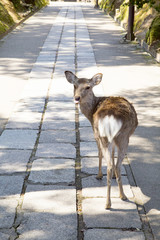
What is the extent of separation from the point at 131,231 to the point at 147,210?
423 mm

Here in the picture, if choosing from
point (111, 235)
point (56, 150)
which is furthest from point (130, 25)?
point (111, 235)

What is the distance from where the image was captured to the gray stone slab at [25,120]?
18.2ft

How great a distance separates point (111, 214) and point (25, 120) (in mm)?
2895

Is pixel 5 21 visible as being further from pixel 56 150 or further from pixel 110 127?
pixel 110 127

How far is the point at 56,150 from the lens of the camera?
15.5ft

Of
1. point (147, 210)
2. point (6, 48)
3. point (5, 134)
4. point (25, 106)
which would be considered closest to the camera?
point (147, 210)

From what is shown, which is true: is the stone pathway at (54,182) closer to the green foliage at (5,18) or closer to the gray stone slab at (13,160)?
the gray stone slab at (13,160)

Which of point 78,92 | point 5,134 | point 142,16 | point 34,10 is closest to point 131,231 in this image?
point 78,92

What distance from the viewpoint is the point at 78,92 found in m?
3.74

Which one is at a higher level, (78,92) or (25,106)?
(78,92)

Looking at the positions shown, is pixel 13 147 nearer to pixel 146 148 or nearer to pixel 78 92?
pixel 78 92

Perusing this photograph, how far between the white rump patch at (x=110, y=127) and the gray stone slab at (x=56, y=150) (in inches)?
55.7

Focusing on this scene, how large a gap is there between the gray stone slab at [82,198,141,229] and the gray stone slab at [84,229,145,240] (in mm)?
74

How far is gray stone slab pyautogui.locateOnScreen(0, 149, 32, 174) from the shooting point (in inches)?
165
